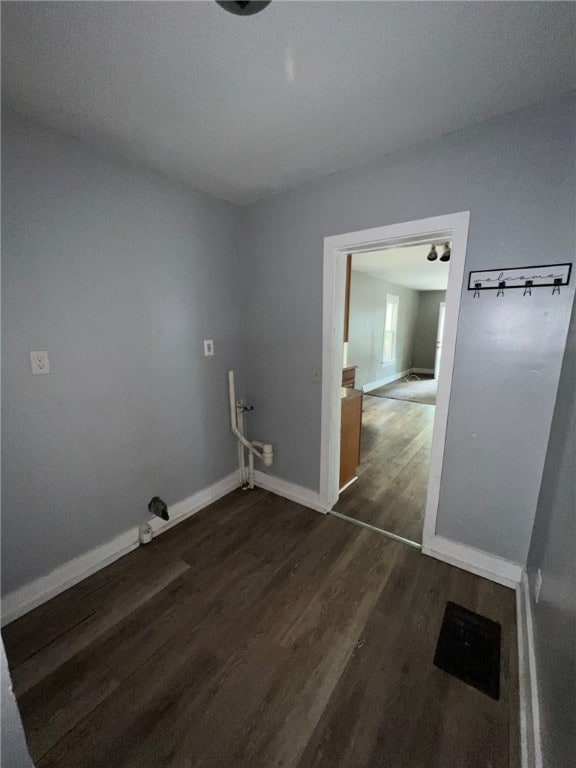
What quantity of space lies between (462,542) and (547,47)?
92.1 inches

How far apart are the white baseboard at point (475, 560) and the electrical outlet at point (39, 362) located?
8.14ft

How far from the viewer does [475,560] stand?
1765 millimetres

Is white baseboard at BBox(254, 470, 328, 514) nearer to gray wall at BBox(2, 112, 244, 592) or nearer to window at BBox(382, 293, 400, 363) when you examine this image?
gray wall at BBox(2, 112, 244, 592)

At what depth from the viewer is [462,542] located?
180 cm

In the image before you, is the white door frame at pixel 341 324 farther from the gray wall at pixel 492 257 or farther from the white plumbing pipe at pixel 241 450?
the white plumbing pipe at pixel 241 450

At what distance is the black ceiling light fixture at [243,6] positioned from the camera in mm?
841

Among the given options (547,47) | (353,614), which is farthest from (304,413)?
(547,47)

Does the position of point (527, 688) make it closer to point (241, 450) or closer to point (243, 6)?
point (241, 450)

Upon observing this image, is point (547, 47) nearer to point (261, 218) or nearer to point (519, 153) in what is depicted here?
point (519, 153)

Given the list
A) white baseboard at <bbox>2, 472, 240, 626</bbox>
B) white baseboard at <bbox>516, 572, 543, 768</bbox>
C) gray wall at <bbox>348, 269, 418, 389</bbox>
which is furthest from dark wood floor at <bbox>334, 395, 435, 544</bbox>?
gray wall at <bbox>348, 269, 418, 389</bbox>

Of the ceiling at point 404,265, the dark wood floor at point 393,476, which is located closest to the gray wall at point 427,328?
the ceiling at point 404,265

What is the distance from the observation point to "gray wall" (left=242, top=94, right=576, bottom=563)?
1.37 metres

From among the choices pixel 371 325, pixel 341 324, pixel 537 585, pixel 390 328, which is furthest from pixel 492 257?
pixel 390 328

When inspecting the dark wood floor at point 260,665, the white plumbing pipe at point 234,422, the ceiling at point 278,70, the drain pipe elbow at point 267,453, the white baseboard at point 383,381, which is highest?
the ceiling at point 278,70
